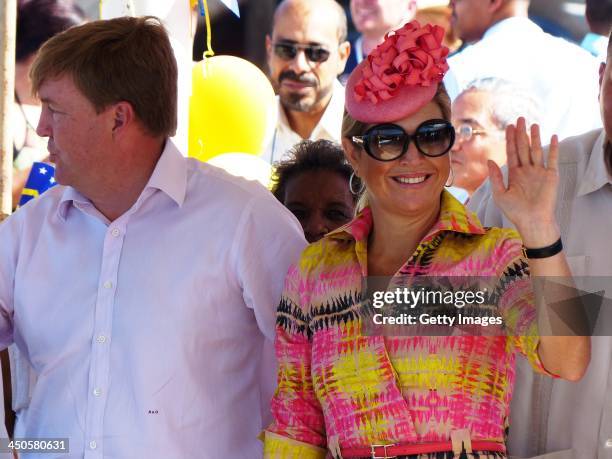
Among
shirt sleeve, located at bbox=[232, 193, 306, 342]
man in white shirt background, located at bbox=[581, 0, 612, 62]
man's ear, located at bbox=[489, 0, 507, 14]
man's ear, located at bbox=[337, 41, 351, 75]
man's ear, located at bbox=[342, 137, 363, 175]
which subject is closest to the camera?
man's ear, located at bbox=[342, 137, 363, 175]

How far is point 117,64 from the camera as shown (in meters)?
2.34

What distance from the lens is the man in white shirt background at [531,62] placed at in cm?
360

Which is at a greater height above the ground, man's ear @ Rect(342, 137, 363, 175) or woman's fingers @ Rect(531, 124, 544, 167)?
man's ear @ Rect(342, 137, 363, 175)

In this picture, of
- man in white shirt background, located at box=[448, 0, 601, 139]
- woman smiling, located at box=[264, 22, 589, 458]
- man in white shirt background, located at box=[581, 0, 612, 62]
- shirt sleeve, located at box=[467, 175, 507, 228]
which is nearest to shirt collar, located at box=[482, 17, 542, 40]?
man in white shirt background, located at box=[448, 0, 601, 139]

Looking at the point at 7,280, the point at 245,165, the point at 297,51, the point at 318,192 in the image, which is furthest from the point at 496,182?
the point at 297,51

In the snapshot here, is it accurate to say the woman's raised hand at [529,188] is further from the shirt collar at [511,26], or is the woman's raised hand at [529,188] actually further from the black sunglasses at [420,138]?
the shirt collar at [511,26]

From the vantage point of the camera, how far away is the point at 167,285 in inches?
89.1

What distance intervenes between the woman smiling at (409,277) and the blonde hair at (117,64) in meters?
0.60

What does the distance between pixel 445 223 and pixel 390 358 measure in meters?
0.30

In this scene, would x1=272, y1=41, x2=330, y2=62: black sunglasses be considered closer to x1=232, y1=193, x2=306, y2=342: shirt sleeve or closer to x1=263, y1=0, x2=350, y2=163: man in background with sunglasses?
x1=263, y1=0, x2=350, y2=163: man in background with sunglasses

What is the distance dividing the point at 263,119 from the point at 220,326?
168 cm

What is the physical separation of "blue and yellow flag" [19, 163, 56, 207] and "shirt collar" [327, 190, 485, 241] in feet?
5.99

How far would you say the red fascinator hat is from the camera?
1.90m

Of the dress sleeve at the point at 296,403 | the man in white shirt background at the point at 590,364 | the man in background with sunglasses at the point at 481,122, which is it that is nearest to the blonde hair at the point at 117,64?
the dress sleeve at the point at 296,403
